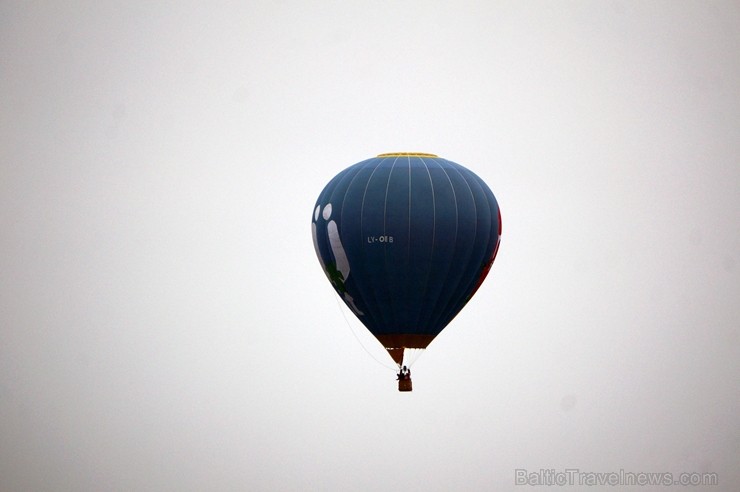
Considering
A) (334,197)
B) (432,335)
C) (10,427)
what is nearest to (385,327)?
(432,335)

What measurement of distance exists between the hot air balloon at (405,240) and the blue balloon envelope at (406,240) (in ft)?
0.10

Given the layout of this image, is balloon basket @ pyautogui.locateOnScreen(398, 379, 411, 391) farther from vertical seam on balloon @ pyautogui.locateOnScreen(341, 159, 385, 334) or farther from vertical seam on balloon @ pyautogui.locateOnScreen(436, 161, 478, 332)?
vertical seam on balloon @ pyautogui.locateOnScreen(436, 161, 478, 332)

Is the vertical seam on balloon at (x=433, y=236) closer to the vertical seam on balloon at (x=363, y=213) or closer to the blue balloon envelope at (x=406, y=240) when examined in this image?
the blue balloon envelope at (x=406, y=240)

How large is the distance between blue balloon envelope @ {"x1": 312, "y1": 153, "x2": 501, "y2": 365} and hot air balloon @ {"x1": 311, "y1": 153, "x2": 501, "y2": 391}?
3 cm

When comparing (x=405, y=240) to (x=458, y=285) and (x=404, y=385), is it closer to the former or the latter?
(x=458, y=285)

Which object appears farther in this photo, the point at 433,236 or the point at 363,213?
the point at 363,213

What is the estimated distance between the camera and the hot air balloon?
1741 inches

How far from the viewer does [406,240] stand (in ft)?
145

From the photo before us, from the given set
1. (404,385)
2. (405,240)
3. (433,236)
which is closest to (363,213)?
(405,240)

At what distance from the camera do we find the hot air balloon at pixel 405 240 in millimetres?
44219

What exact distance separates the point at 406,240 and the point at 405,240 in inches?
1.2

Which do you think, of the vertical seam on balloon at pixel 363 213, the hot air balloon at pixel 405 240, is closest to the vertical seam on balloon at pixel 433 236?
the hot air balloon at pixel 405 240

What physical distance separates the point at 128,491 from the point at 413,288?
254ft

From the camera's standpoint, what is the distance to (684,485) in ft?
416
